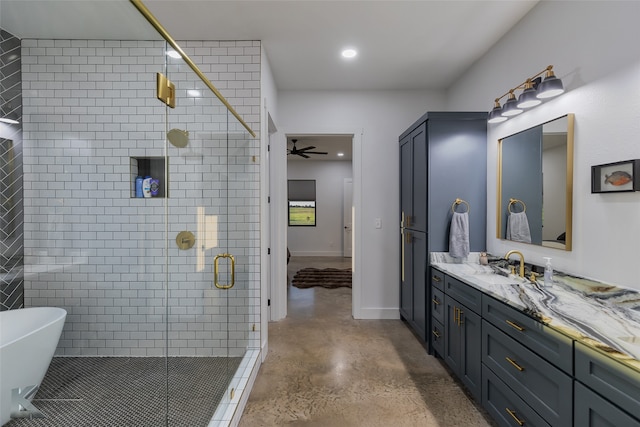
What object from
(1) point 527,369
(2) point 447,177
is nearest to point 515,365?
(1) point 527,369

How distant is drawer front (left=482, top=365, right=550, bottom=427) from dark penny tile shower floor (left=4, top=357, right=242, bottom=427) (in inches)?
65.4

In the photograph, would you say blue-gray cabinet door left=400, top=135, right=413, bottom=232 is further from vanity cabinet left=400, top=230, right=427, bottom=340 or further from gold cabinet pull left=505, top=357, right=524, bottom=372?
gold cabinet pull left=505, top=357, right=524, bottom=372

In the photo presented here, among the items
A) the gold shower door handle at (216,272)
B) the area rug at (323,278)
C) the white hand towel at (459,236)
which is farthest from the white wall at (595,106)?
the area rug at (323,278)

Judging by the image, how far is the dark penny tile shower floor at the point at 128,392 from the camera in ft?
4.90

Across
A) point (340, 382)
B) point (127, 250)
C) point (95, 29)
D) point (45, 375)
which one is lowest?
point (340, 382)

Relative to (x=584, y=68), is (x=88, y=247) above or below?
below

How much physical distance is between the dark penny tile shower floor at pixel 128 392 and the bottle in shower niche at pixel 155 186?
3.27ft

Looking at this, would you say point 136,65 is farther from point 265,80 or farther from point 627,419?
point 627,419

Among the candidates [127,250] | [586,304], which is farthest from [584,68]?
[127,250]

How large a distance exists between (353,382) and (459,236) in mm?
1524

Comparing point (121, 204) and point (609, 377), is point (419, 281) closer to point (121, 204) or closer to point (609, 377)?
point (609, 377)

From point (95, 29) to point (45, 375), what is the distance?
1.81 m

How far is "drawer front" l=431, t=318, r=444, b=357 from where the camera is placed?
99.4 inches

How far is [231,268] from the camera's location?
216 cm
